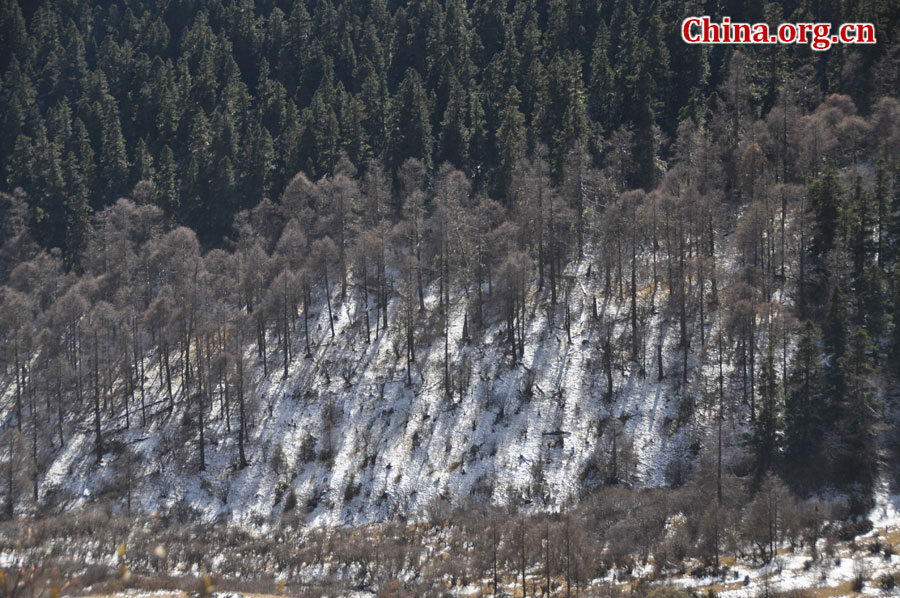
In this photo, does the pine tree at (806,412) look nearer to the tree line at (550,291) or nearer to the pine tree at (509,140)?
the tree line at (550,291)

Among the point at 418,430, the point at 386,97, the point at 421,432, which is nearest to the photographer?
the point at 421,432

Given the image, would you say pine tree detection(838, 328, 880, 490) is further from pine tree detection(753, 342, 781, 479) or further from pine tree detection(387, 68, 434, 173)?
pine tree detection(387, 68, 434, 173)

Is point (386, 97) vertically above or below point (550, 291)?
above

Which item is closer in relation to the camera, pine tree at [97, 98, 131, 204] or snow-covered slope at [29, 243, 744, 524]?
snow-covered slope at [29, 243, 744, 524]

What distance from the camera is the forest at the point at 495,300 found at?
148 feet

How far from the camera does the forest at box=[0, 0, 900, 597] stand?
45062mm

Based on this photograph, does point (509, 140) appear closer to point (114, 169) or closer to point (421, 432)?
point (421, 432)

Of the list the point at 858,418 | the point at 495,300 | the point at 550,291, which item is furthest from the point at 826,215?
the point at 495,300

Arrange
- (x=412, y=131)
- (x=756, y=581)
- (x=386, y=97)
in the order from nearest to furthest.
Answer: (x=756, y=581) → (x=412, y=131) → (x=386, y=97)

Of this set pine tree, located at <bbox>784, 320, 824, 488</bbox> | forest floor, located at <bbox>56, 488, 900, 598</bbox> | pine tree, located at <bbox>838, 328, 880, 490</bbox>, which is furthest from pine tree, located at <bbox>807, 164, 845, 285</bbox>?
forest floor, located at <bbox>56, 488, 900, 598</bbox>

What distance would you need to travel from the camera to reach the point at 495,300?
6150 centimetres

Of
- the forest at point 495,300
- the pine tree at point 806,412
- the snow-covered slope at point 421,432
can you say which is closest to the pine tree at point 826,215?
the forest at point 495,300

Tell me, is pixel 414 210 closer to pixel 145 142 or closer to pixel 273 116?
pixel 273 116

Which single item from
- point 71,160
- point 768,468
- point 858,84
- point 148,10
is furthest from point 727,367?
point 148,10
